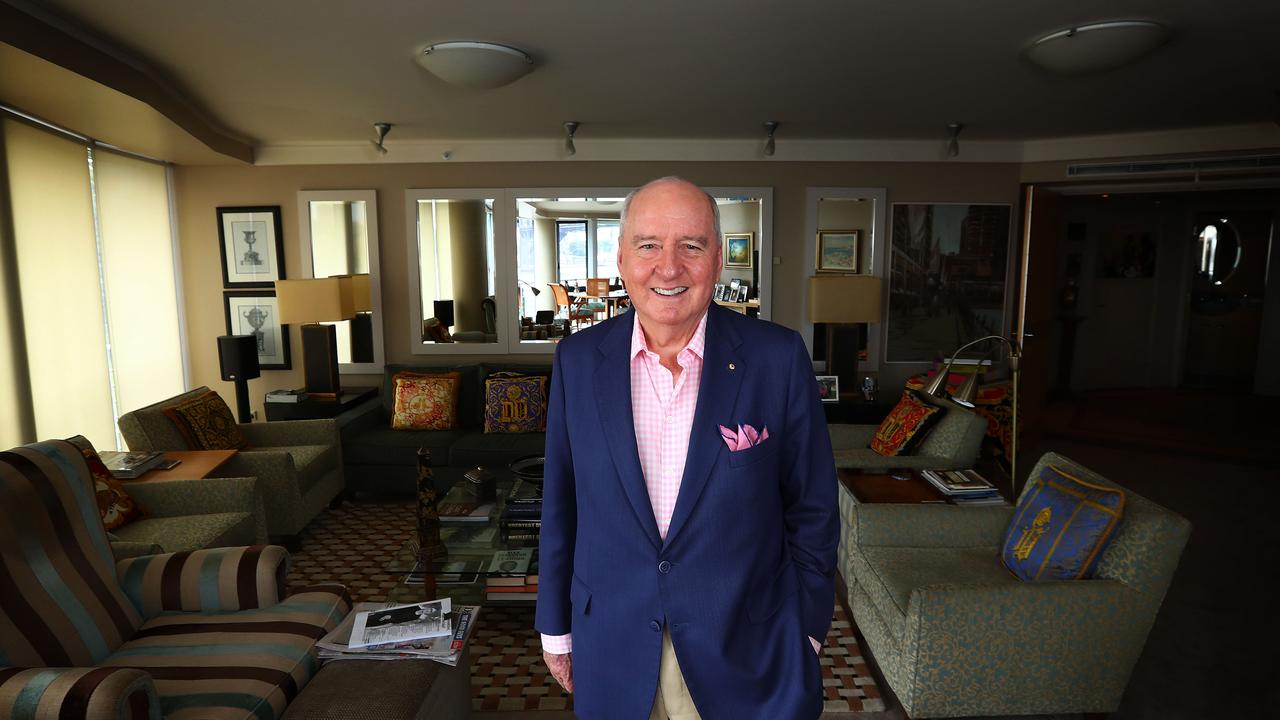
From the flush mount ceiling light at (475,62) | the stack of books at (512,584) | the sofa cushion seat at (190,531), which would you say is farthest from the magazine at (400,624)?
the flush mount ceiling light at (475,62)

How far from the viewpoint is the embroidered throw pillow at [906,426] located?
4.00 meters

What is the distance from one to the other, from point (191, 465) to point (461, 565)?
1.69 m

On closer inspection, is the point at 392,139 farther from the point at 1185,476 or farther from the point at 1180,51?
the point at 1185,476

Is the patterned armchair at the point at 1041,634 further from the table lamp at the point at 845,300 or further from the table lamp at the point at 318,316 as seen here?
the table lamp at the point at 318,316

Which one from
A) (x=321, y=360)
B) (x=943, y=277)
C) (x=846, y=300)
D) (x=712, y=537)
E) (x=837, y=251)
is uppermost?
(x=837, y=251)

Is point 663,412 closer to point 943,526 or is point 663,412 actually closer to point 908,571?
point 908,571

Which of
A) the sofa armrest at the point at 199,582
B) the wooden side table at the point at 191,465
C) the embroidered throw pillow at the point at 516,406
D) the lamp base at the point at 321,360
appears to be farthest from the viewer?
the lamp base at the point at 321,360

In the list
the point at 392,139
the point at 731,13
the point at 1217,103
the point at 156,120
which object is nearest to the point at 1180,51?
the point at 1217,103

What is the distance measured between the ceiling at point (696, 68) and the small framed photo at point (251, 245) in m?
0.76

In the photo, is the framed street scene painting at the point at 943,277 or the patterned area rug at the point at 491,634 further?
the framed street scene painting at the point at 943,277

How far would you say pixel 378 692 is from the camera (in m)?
2.02

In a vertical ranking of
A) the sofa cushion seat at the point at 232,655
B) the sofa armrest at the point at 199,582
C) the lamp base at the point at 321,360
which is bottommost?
the sofa cushion seat at the point at 232,655

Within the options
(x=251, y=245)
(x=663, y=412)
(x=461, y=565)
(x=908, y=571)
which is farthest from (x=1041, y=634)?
(x=251, y=245)

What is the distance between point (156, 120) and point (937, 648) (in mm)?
4792
